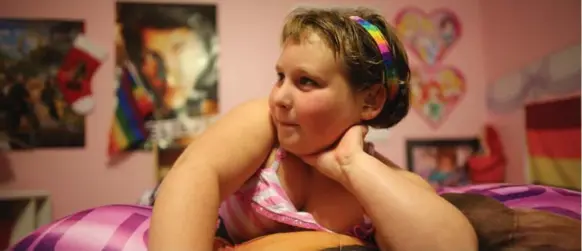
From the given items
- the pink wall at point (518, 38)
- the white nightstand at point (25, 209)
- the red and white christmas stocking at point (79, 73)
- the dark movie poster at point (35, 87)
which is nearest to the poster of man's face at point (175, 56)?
the red and white christmas stocking at point (79, 73)

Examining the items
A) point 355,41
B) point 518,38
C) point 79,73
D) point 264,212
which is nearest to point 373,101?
point 355,41

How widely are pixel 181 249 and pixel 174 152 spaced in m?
1.45

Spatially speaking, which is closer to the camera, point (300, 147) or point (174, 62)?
point (300, 147)

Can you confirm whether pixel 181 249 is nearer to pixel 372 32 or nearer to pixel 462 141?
pixel 372 32

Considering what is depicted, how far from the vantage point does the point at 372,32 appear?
2.54 feet

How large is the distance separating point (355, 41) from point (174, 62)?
140 cm

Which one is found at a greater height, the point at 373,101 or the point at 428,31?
the point at 428,31

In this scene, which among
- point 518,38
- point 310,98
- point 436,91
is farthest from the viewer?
point 436,91

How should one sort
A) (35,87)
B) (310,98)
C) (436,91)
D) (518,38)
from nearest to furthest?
(310,98) → (518,38) → (35,87) → (436,91)

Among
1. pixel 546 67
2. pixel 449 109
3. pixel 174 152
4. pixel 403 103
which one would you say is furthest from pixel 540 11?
pixel 174 152

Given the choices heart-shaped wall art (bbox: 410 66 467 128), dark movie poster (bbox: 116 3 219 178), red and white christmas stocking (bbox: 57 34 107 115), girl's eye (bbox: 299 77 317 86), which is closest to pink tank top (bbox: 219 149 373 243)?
girl's eye (bbox: 299 77 317 86)

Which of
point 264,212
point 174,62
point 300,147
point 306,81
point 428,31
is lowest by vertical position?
point 264,212

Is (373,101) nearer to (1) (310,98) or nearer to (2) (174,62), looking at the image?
(1) (310,98)

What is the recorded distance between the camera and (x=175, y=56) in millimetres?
2018
